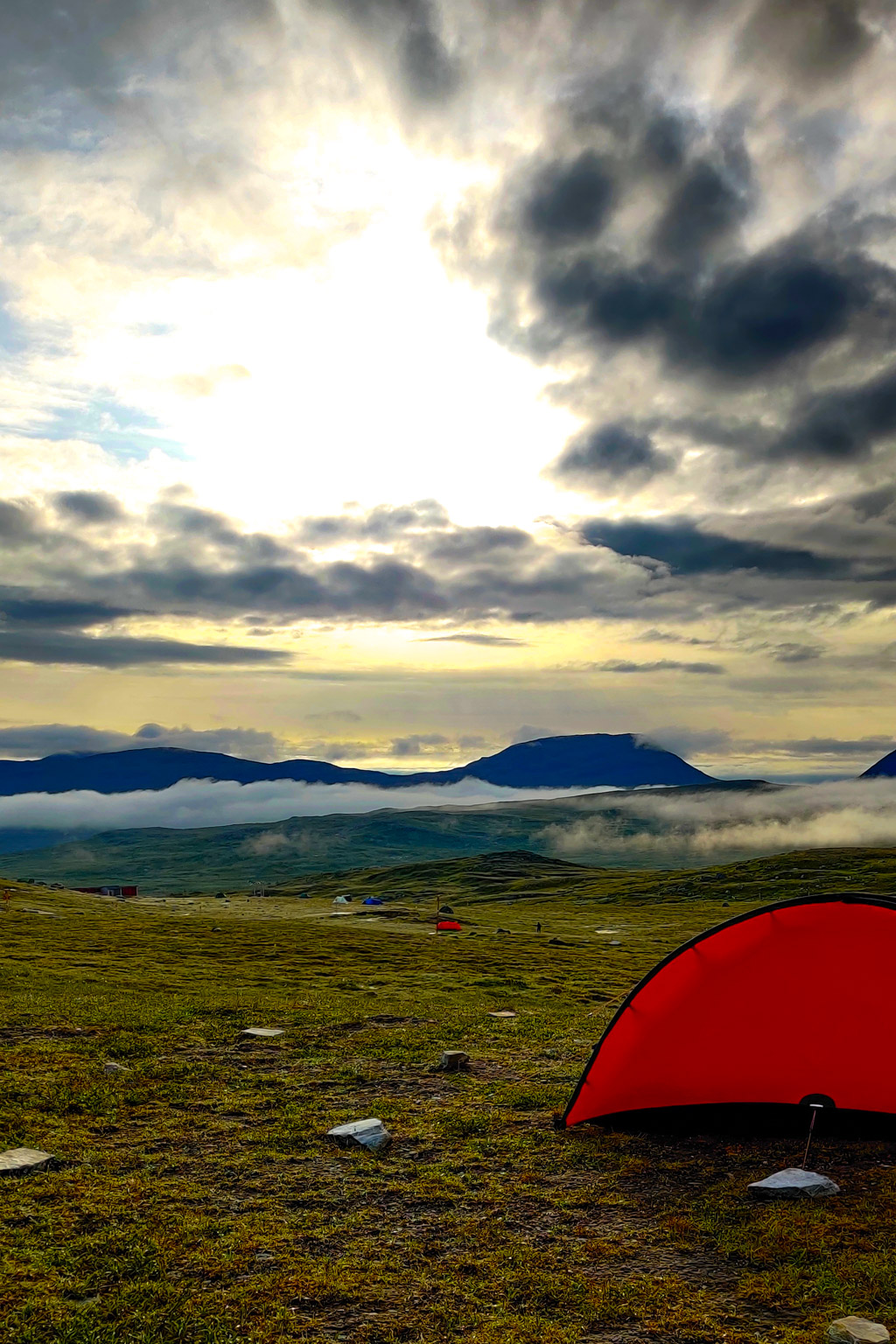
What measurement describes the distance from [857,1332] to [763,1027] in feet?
20.0

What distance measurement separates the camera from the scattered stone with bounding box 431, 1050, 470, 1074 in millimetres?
18203

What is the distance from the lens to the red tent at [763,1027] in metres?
13.3

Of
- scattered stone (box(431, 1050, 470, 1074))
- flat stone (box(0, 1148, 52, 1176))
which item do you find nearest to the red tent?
scattered stone (box(431, 1050, 470, 1074))

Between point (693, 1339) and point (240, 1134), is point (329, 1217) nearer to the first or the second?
point (240, 1134)

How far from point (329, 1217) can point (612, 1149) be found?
4.98 m

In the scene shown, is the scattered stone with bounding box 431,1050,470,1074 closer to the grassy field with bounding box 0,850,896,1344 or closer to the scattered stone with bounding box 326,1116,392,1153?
the grassy field with bounding box 0,850,896,1344

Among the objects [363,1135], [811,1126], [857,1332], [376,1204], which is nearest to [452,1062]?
[363,1135]

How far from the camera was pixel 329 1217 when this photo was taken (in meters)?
10.7

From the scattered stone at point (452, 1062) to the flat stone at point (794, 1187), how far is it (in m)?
8.00

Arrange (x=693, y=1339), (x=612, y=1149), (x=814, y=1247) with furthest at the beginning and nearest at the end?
1. (x=612, y=1149)
2. (x=814, y=1247)
3. (x=693, y=1339)

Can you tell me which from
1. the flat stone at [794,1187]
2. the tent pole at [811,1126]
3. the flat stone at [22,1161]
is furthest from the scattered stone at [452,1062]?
the flat stone at [22,1161]

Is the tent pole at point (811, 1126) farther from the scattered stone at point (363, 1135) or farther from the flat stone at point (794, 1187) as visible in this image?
the scattered stone at point (363, 1135)

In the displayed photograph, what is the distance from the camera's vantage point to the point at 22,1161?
11.8 m

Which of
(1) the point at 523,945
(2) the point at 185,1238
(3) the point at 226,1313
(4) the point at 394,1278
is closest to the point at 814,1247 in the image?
(4) the point at 394,1278
